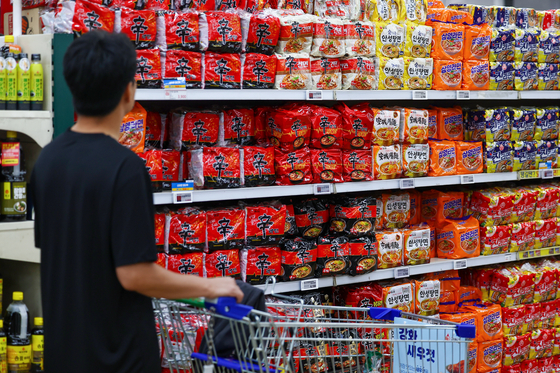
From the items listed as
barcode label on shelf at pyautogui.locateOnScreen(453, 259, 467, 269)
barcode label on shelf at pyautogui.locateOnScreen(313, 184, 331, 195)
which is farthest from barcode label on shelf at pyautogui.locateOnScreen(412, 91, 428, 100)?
barcode label on shelf at pyautogui.locateOnScreen(453, 259, 467, 269)

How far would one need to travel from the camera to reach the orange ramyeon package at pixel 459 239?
12.3ft

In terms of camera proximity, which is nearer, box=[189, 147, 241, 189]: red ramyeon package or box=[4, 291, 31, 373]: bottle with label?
box=[4, 291, 31, 373]: bottle with label

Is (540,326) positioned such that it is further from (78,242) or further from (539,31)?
(78,242)

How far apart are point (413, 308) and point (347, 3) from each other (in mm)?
1934

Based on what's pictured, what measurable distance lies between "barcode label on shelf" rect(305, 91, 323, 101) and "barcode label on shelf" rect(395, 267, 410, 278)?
1187 millimetres

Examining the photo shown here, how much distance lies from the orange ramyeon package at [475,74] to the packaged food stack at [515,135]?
18 cm

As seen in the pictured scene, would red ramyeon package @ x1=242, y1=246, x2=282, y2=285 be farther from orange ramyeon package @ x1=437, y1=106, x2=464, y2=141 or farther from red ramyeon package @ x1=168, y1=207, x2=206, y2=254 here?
orange ramyeon package @ x1=437, y1=106, x2=464, y2=141

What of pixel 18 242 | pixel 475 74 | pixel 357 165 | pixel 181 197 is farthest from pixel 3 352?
pixel 475 74

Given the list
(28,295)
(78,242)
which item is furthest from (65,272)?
(28,295)

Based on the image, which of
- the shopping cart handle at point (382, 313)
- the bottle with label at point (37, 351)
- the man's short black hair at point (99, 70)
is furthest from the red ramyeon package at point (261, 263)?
the man's short black hair at point (99, 70)

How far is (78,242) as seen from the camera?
1.38 metres

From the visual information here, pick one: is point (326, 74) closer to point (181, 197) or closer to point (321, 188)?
point (321, 188)

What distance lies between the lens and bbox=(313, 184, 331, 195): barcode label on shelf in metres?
3.15

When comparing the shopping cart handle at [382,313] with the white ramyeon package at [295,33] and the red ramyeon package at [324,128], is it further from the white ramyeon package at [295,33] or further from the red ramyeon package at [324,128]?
the white ramyeon package at [295,33]
